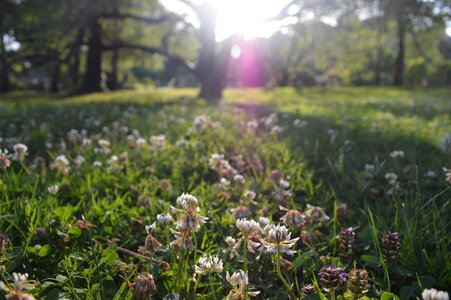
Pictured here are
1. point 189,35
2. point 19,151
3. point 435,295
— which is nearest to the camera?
point 435,295

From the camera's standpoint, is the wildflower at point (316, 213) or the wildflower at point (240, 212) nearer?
the wildflower at point (316, 213)

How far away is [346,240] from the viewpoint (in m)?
2.39


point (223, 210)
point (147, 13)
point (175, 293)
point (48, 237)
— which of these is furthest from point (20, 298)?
point (147, 13)

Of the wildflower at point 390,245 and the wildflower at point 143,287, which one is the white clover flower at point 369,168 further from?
the wildflower at point 143,287

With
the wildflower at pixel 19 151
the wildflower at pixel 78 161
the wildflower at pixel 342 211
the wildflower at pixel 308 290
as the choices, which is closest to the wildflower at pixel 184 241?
the wildflower at pixel 308 290

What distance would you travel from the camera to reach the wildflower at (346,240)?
237 cm

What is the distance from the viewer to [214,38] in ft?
Answer: 62.6

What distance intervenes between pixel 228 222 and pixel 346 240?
80 cm

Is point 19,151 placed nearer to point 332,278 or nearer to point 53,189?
point 53,189

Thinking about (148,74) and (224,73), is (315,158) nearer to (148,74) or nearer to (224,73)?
(224,73)

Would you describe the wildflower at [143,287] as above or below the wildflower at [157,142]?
below

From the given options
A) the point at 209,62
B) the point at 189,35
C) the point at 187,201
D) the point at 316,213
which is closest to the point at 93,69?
the point at 189,35

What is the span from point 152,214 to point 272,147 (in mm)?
2249

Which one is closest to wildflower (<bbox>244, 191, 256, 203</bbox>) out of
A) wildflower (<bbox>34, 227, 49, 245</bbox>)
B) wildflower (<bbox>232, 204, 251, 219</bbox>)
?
wildflower (<bbox>232, 204, 251, 219</bbox>)
